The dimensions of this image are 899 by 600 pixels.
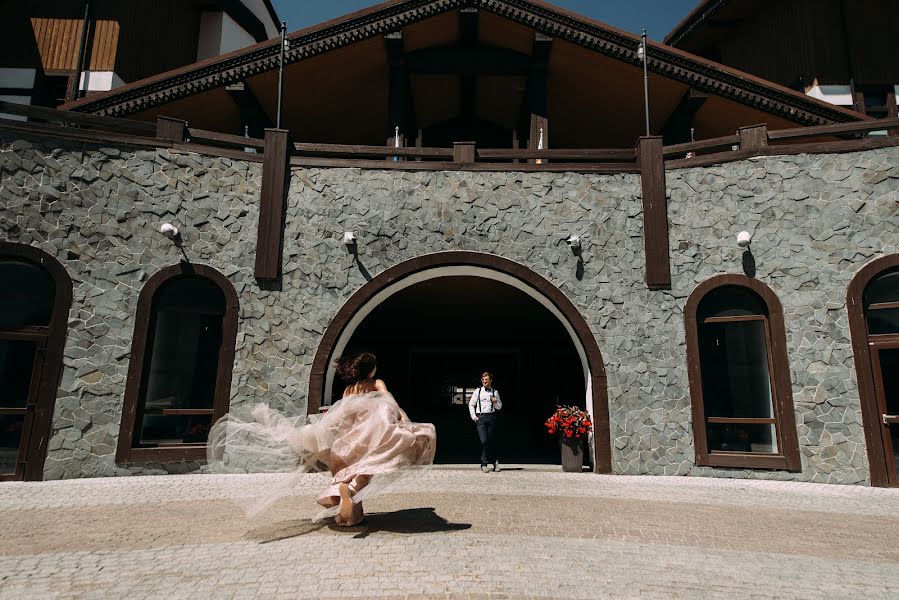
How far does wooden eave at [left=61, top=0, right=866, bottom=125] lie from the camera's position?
11.9 meters

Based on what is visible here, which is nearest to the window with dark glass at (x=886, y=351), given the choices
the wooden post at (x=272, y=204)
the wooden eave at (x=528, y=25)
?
the wooden eave at (x=528, y=25)

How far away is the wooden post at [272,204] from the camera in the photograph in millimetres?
9914

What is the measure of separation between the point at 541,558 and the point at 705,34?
17545 mm

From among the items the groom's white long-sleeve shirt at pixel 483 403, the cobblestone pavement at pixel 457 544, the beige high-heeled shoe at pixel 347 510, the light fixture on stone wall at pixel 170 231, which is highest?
the light fixture on stone wall at pixel 170 231

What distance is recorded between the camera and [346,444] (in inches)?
211

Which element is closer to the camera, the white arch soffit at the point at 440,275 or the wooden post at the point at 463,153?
the white arch soffit at the point at 440,275

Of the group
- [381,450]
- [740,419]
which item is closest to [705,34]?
[740,419]

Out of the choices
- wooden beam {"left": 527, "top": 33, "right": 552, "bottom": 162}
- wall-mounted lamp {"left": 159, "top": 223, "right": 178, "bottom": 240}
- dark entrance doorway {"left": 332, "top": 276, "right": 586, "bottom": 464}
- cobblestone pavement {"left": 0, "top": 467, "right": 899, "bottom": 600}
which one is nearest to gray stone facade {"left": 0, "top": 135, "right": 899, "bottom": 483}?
wall-mounted lamp {"left": 159, "top": 223, "right": 178, "bottom": 240}

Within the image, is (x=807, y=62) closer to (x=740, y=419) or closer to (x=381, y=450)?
(x=740, y=419)

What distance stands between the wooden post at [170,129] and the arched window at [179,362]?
7.84 feet

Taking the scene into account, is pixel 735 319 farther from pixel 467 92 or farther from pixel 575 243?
pixel 467 92

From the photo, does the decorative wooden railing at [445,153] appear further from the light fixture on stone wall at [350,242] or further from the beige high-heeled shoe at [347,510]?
the beige high-heeled shoe at [347,510]

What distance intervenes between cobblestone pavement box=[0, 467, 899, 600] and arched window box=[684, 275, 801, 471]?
1.28m

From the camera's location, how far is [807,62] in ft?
46.5
